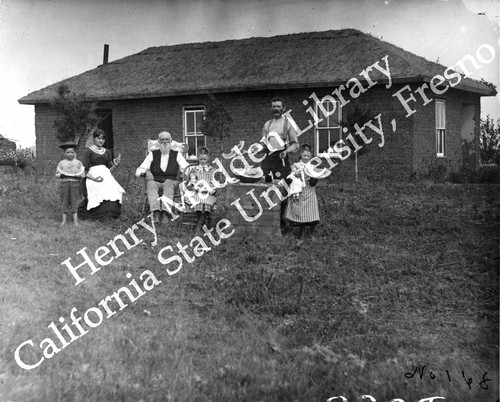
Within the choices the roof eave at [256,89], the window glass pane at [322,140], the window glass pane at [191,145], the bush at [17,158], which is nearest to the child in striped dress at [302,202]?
the roof eave at [256,89]

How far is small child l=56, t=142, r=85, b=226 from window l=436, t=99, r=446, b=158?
11.4m

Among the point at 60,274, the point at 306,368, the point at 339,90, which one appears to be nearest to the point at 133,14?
the point at 60,274

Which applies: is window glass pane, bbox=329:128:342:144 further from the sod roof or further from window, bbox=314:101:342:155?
the sod roof

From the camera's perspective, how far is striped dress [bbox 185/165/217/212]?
30.7 feet

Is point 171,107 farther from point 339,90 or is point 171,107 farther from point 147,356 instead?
point 147,356

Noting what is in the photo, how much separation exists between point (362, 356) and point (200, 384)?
129cm

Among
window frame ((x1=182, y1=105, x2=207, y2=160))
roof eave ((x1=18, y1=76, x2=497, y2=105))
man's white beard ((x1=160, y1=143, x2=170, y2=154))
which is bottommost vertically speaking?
man's white beard ((x1=160, y1=143, x2=170, y2=154))

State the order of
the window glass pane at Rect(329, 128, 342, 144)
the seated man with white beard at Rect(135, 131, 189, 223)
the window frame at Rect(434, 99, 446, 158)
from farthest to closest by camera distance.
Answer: the window frame at Rect(434, 99, 446, 158)
the window glass pane at Rect(329, 128, 342, 144)
the seated man with white beard at Rect(135, 131, 189, 223)

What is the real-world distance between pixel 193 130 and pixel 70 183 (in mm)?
9623

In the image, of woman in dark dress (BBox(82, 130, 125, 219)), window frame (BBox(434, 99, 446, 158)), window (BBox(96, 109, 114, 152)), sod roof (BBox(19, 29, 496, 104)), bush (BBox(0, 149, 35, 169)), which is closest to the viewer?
woman in dark dress (BBox(82, 130, 125, 219))

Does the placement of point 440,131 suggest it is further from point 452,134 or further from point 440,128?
point 452,134

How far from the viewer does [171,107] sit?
19.4m

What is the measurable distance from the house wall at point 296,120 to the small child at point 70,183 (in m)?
8.55

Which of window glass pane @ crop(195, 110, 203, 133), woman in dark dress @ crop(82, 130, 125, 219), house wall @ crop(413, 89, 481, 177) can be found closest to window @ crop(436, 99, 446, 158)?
house wall @ crop(413, 89, 481, 177)
